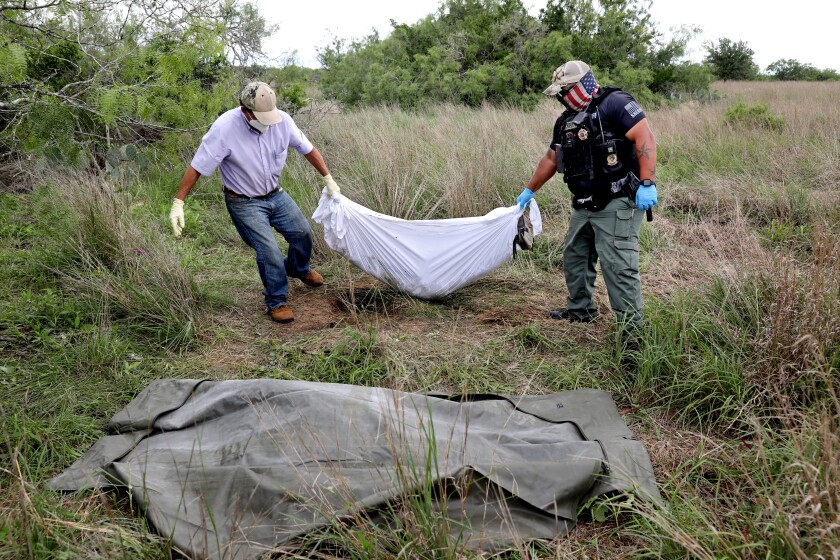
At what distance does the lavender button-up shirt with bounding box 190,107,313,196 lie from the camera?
12.9ft

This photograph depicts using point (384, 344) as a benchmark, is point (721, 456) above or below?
below

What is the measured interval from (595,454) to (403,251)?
2.02 meters

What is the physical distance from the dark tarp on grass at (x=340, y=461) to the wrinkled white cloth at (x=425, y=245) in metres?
1.27

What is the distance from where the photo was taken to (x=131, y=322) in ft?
12.6

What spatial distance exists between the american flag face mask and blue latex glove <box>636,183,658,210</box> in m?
0.56

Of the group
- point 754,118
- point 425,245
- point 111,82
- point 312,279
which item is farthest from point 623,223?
point 754,118

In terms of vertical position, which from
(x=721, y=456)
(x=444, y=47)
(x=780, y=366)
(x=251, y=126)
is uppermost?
(x=444, y=47)

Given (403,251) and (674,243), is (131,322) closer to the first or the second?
(403,251)

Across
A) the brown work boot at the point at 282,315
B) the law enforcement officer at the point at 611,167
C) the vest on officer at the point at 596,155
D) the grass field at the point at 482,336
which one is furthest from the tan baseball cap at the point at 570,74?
the brown work boot at the point at 282,315

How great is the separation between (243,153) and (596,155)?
6.99ft

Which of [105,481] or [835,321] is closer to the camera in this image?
[105,481]

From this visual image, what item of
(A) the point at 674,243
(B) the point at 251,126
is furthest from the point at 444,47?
(B) the point at 251,126

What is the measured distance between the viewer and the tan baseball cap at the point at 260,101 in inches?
151

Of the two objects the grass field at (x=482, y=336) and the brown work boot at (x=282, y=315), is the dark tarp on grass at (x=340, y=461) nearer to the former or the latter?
the grass field at (x=482, y=336)
